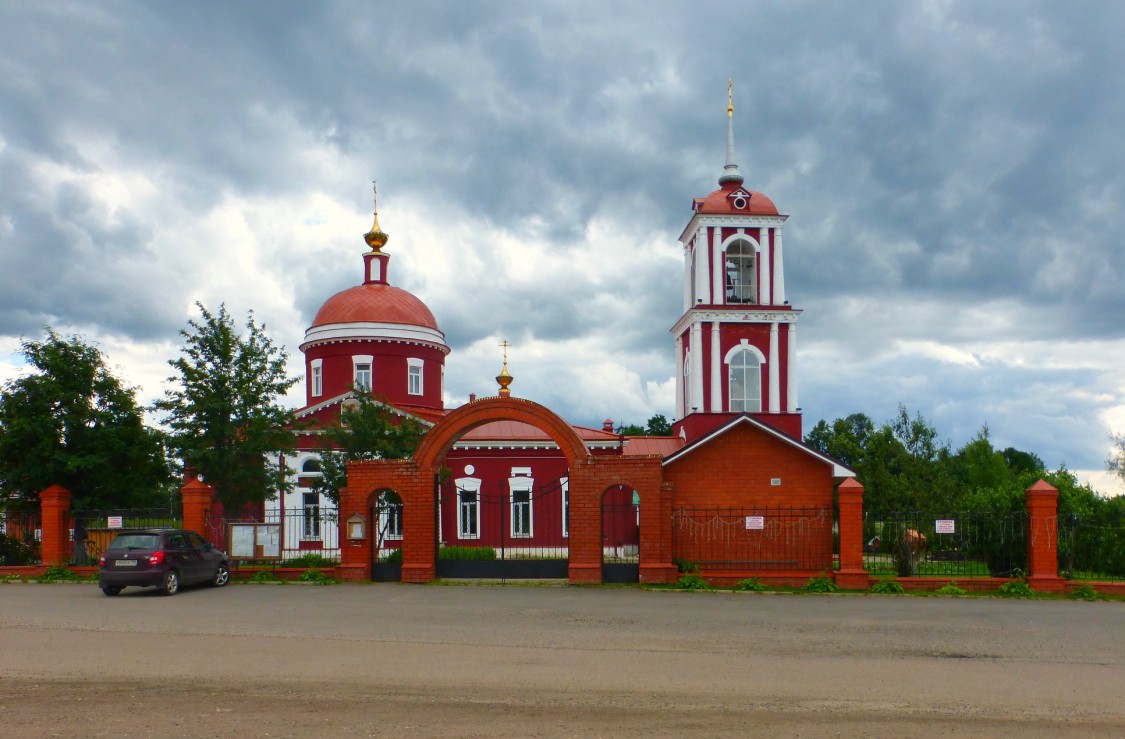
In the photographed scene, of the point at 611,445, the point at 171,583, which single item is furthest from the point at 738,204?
the point at 171,583

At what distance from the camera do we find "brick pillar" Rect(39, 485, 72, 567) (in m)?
24.1

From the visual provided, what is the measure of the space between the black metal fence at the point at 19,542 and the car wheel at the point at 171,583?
325 inches

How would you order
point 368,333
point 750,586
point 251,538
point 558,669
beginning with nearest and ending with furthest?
point 558,669 < point 750,586 < point 251,538 < point 368,333

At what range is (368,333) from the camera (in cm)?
3825

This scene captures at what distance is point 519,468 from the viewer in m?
35.9

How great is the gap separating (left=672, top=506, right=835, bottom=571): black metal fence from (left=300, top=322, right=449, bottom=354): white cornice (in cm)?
1703

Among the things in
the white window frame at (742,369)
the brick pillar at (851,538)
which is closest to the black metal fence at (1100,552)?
the brick pillar at (851,538)

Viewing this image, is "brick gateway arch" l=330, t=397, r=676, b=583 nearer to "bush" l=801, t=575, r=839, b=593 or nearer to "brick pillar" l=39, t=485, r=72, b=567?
"bush" l=801, t=575, r=839, b=593

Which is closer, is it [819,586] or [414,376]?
[819,586]

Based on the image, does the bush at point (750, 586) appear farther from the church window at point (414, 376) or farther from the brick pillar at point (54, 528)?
the church window at point (414, 376)

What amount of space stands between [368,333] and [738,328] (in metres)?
14.3

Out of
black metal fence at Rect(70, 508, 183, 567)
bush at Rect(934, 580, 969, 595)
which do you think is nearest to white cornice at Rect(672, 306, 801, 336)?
bush at Rect(934, 580, 969, 595)

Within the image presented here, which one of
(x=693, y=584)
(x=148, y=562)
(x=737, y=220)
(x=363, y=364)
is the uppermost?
(x=737, y=220)

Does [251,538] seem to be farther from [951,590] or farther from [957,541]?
[957,541]
